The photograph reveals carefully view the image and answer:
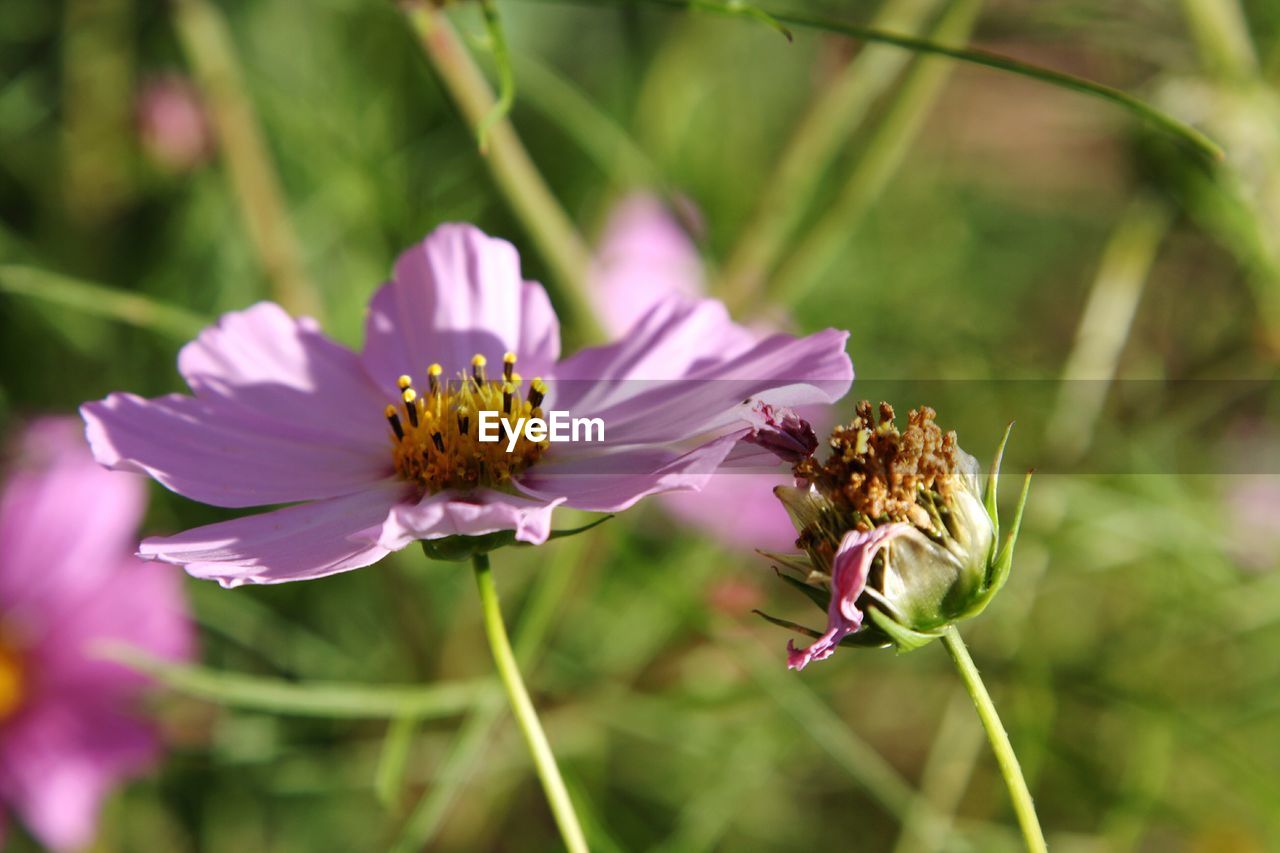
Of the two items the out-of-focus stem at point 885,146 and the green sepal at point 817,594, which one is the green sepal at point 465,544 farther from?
the out-of-focus stem at point 885,146

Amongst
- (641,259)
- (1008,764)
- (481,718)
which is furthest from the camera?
(641,259)

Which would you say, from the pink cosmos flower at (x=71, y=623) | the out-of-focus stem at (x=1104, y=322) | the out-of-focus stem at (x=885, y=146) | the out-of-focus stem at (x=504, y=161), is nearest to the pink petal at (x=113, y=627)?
the pink cosmos flower at (x=71, y=623)

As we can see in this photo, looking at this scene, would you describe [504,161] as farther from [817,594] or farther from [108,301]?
[817,594]

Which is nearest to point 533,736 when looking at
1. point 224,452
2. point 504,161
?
point 224,452

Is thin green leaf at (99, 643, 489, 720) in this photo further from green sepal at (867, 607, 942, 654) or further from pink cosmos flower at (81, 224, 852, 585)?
green sepal at (867, 607, 942, 654)

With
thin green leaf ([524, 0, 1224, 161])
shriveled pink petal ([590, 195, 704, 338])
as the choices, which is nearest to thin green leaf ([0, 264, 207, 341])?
thin green leaf ([524, 0, 1224, 161])

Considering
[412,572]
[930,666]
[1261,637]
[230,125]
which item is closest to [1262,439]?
[1261,637]

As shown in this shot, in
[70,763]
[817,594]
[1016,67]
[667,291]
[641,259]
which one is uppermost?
[641,259]
